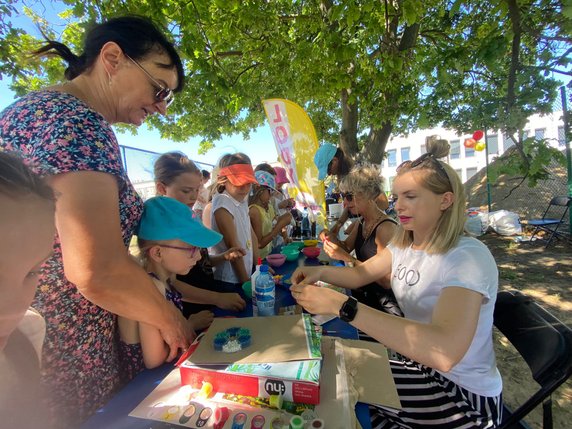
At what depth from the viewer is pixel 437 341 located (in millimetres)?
1149

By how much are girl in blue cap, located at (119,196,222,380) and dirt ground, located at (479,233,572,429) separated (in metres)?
2.79

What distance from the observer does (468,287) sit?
49.5 inches

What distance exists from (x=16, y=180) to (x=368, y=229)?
8.61 feet

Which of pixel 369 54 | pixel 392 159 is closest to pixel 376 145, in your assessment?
pixel 369 54

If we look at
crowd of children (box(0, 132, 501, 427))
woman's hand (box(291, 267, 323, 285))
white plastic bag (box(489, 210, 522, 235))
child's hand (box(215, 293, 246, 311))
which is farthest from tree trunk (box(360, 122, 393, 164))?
child's hand (box(215, 293, 246, 311))

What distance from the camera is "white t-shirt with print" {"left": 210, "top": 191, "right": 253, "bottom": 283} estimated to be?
2447 mm

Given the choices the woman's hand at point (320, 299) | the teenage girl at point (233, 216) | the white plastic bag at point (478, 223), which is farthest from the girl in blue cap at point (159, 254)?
the white plastic bag at point (478, 223)

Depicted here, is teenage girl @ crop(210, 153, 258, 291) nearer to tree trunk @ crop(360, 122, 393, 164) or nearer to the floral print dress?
the floral print dress

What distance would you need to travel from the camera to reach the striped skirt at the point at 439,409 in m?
1.36

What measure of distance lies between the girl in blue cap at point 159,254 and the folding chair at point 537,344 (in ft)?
5.31

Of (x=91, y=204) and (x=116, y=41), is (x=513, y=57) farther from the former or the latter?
(x=91, y=204)

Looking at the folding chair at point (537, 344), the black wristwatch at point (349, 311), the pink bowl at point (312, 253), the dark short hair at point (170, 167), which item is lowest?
the folding chair at point (537, 344)

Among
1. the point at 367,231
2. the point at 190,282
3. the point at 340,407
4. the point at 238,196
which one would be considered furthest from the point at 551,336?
the point at 238,196

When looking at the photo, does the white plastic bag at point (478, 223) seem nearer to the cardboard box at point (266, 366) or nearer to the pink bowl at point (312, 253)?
the pink bowl at point (312, 253)
